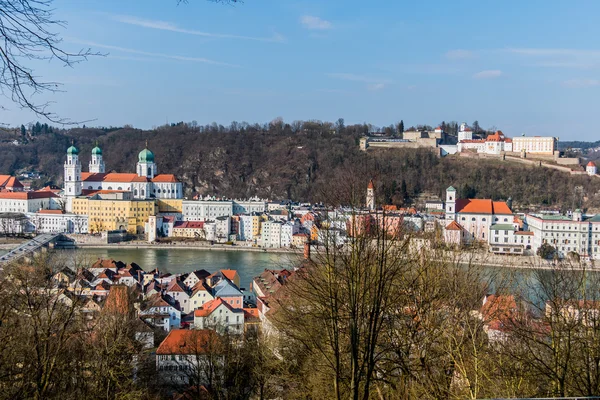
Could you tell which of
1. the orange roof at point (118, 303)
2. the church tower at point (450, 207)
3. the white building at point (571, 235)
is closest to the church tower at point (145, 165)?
the church tower at point (450, 207)

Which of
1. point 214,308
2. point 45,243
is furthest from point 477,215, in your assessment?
point 45,243

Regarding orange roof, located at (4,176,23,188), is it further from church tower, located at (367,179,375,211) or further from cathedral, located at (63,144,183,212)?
church tower, located at (367,179,375,211)

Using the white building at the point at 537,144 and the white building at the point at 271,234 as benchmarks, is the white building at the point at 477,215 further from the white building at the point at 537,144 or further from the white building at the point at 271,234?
the white building at the point at 537,144

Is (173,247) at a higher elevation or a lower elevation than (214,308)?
lower

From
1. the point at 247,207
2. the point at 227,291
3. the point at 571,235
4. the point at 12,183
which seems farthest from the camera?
the point at 12,183

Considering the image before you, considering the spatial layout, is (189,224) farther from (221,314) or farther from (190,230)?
(221,314)

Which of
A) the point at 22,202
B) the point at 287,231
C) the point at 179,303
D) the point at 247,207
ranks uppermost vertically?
the point at 22,202

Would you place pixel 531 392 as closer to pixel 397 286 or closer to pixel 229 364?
pixel 397 286

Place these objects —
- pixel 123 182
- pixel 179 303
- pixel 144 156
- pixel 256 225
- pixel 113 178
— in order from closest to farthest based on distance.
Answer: pixel 179 303 < pixel 256 225 < pixel 123 182 < pixel 113 178 < pixel 144 156
